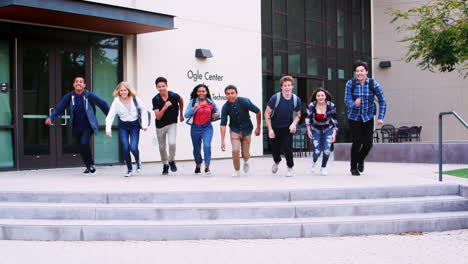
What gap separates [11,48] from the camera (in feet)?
37.7

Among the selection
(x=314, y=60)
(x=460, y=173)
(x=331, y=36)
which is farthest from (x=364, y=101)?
(x=331, y=36)

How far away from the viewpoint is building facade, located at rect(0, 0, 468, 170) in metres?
11.5

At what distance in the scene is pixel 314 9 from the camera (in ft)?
65.2

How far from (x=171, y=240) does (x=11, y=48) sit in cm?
698

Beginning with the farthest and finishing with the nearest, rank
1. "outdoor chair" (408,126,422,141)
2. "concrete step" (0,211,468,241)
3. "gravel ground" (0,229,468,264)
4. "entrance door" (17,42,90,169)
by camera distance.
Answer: "outdoor chair" (408,126,422,141)
"entrance door" (17,42,90,169)
"concrete step" (0,211,468,241)
"gravel ground" (0,229,468,264)

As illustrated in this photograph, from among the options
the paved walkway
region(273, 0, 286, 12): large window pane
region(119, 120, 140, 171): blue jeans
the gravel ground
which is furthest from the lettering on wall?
the gravel ground

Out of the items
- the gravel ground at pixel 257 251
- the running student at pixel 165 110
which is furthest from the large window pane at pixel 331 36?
the gravel ground at pixel 257 251

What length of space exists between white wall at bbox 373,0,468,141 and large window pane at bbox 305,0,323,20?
3.29 metres

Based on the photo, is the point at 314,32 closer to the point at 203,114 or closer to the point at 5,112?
the point at 203,114

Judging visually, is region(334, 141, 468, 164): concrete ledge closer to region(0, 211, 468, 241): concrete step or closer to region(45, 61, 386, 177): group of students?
region(45, 61, 386, 177): group of students

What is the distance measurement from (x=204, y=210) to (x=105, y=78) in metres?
7.18

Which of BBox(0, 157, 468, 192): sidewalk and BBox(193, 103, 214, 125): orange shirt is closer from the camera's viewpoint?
BBox(0, 157, 468, 192): sidewalk

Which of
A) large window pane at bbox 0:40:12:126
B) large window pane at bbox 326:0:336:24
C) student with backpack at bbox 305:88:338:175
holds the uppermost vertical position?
large window pane at bbox 326:0:336:24

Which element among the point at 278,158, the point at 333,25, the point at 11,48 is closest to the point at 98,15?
the point at 11,48
